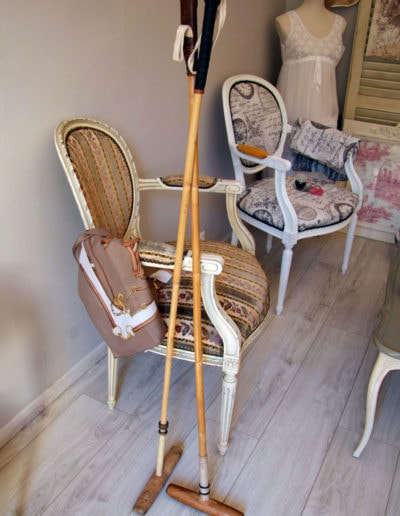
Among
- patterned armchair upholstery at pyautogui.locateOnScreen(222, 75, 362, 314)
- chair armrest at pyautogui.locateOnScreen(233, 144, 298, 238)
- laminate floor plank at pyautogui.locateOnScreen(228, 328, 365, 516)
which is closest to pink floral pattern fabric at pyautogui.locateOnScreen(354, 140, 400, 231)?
patterned armchair upholstery at pyautogui.locateOnScreen(222, 75, 362, 314)

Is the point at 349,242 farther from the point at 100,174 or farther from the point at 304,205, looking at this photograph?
the point at 100,174

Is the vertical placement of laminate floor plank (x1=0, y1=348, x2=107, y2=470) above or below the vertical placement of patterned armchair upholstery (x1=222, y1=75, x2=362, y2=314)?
below

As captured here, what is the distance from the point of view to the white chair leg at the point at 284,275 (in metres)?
2.01

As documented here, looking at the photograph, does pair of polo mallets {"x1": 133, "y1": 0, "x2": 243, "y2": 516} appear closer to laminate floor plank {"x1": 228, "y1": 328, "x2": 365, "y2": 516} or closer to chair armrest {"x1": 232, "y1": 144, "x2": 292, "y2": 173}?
laminate floor plank {"x1": 228, "y1": 328, "x2": 365, "y2": 516}

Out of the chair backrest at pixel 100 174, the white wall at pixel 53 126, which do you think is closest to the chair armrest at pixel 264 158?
the white wall at pixel 53 126

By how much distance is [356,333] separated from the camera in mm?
2023

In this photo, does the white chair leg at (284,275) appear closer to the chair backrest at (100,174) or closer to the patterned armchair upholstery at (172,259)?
the patterned armchair upholstery at (172,259)

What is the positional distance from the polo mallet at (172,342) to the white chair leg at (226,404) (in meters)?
0.14

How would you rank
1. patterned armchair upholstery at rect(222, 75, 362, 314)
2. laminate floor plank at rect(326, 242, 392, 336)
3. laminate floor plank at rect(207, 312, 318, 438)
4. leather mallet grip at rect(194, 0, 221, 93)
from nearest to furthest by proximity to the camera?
leather mallet grip at rect(194, 0, 221, 93)
laminate floor plank at rect(207, 312, 318, 438)
patterned armchair upholstery at rect(222, 75, 362, 314)
laminate floor plank at rect(326, 242, 392, 336)

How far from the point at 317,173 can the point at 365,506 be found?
1.59 meters

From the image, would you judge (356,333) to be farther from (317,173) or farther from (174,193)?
(174,193)

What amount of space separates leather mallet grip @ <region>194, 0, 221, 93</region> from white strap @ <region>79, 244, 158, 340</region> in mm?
519

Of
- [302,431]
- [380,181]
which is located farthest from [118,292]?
[380,181]

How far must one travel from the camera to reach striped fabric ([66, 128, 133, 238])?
134 cm
